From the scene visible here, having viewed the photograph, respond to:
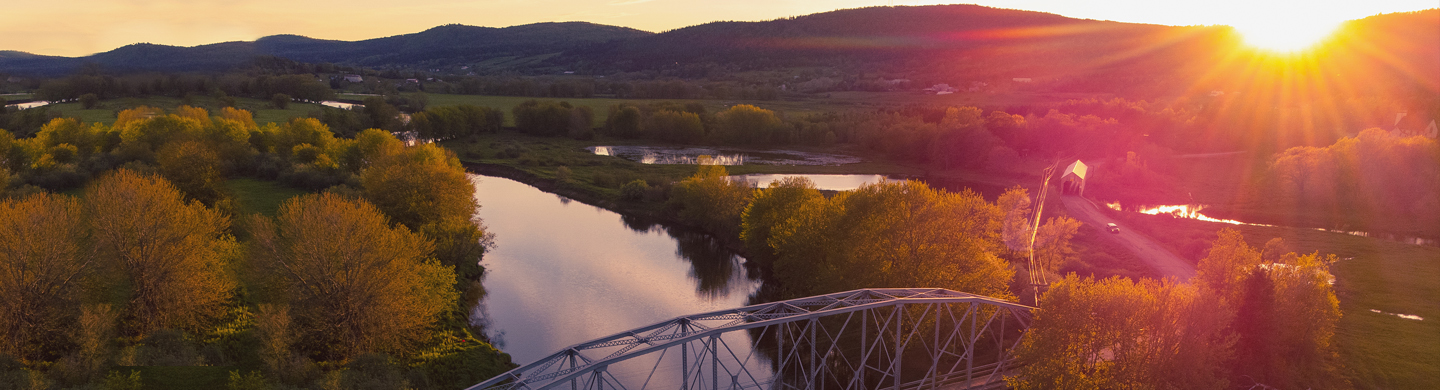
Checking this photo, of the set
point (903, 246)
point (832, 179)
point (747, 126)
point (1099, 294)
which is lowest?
point (832, 179)

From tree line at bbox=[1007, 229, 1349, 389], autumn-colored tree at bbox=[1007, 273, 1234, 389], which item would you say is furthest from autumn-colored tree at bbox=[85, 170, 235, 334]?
tree line at bbox=[1007, 229, 1349, 389]

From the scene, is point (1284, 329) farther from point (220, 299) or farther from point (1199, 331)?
point (220, 299)

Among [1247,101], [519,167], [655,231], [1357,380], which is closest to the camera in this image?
[1357,380]

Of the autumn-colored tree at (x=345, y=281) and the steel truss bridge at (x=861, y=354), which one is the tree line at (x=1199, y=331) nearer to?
the steel truss bridge at (x=861, y=354)

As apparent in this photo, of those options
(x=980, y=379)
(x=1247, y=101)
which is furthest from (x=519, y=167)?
(x=1247, y=101)

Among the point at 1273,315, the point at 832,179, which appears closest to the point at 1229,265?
the point at 1273,315

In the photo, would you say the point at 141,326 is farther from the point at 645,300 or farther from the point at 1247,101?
the point at 1247,101
